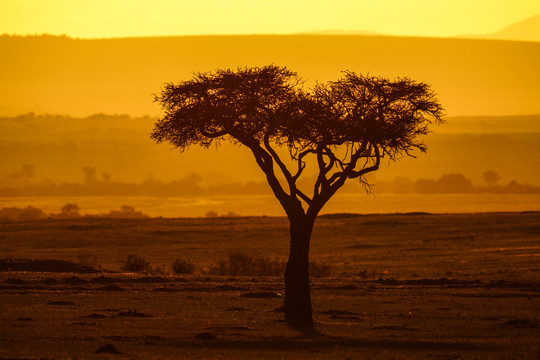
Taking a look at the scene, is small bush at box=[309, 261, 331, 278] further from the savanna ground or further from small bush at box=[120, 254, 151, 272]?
small bush at box=[120, 254, 151, 272]

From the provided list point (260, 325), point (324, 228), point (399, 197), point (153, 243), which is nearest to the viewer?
point (260, 325)

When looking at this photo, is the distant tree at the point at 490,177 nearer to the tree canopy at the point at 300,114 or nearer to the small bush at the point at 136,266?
the small bush at the point at 136,266

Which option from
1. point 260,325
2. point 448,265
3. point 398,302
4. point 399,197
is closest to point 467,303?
point 398,302

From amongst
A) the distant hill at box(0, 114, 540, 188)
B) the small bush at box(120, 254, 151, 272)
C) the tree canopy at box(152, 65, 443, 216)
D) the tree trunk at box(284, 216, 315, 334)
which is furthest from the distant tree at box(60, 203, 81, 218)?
the tree trunk at box(284, 216, 315, 334)

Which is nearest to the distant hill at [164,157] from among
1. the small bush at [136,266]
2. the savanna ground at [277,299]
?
the savanna ground at [277,299]

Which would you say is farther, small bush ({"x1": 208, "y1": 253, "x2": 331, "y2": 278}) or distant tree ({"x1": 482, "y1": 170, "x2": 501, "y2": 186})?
distant tree ({"x1": 482, "y1": 170, "x2": 501, "y2": 186})

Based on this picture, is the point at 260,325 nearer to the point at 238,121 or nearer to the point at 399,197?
the point at 238,121

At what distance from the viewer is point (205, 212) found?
12212 cm

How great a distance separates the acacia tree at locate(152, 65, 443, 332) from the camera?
28.8 m

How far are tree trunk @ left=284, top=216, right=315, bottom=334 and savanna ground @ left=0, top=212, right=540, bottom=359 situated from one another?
1.63 ft

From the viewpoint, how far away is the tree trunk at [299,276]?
2862 centimetres

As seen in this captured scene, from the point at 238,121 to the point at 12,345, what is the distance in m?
9.19

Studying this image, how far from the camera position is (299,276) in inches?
1131

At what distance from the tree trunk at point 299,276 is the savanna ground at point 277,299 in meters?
0.50
